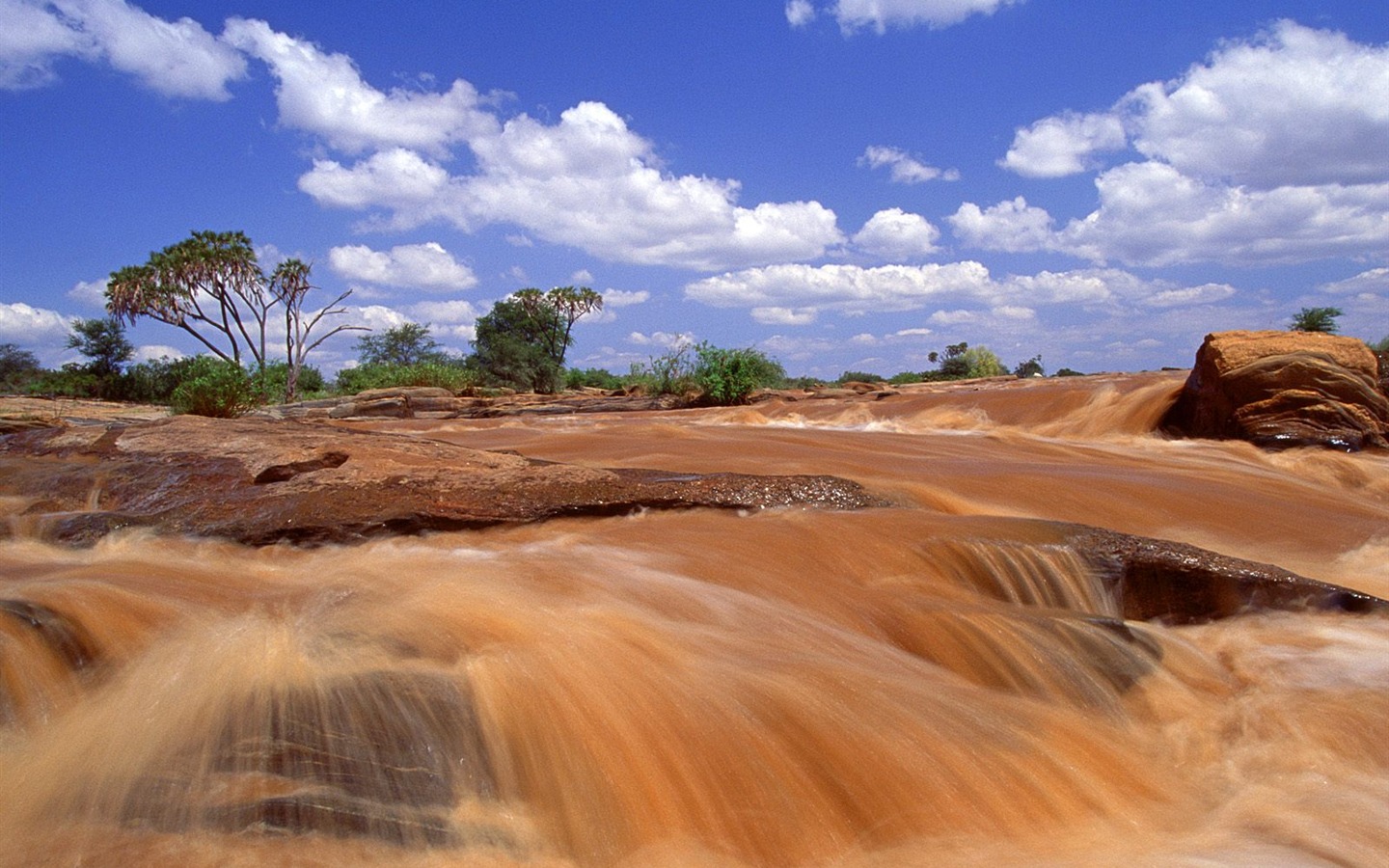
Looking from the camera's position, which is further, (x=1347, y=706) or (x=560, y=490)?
(x=560, y=490)

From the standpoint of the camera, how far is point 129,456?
553 centimetres

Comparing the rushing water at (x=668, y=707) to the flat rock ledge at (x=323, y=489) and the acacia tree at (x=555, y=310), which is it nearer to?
the flat rock ledge at (x=323, y=489)

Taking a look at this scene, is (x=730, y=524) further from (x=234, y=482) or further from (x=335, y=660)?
(x=234, y=482)

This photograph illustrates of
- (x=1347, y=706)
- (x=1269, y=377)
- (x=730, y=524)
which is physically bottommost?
(x=1347, y=706)

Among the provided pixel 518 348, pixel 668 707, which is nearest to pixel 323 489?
pixel 668 707

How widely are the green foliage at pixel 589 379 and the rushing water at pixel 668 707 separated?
2996 cm

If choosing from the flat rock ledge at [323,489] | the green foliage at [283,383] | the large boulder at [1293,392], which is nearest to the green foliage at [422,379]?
the green foliage at [283,383]

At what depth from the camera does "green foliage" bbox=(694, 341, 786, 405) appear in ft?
64.5

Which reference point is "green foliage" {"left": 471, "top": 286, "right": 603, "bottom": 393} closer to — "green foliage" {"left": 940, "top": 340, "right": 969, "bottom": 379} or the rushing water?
"green foliage" {"left": 940, "top": 340, "right": 969, "bottom": 379}

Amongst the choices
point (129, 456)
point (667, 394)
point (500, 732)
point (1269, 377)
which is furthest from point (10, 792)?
point (667, 394)

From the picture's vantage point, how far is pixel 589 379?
121 feet

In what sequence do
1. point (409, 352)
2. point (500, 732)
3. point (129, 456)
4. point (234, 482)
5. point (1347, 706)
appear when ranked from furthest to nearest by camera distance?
point (409, 352) → point (129, 456) → point (234, 482) → point (1347, 706) → point (500, 732)

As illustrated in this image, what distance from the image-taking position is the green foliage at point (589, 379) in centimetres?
3456

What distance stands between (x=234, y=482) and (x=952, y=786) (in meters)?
4.15
